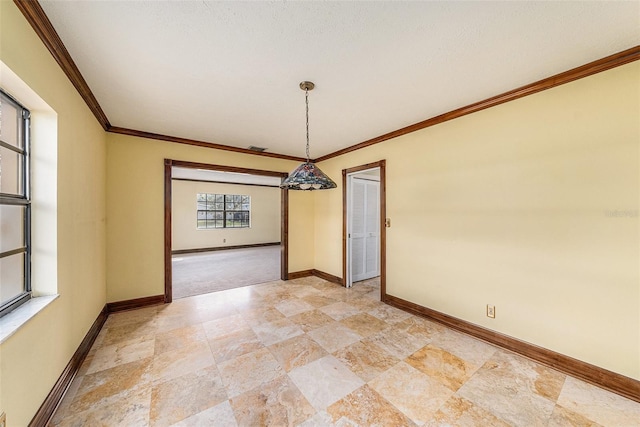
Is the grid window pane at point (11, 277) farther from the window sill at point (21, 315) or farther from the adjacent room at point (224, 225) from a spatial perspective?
the adjacent room at point (224, 225)

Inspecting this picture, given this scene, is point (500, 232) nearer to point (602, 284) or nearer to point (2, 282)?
point (602, 284)

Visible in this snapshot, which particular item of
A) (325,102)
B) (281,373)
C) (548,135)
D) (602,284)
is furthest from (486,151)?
(281,373)

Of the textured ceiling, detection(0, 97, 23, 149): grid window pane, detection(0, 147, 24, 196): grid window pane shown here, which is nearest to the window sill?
detection(0, 147, 24, 196): grid window pane

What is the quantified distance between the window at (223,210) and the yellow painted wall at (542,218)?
7193mm

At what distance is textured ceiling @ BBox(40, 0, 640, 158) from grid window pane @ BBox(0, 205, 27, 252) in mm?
1172

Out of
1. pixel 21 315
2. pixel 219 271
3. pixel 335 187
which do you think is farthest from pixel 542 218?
pixel 219 271

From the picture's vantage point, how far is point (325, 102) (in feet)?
8.25

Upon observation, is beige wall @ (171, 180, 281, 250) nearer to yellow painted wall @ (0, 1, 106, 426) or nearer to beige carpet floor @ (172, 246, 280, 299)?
beige carpet floor @ (172, 246, 280, 299)

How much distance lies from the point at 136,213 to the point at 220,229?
5.32 m

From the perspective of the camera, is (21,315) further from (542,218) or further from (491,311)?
(542,218)

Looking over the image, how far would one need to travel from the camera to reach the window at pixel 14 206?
137cm

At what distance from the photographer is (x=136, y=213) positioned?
3.38 metres

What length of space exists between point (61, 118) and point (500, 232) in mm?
3897

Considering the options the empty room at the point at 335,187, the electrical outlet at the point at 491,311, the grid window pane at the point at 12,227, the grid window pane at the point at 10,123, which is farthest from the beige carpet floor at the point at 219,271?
the electrical outlet at the point at 491,311
